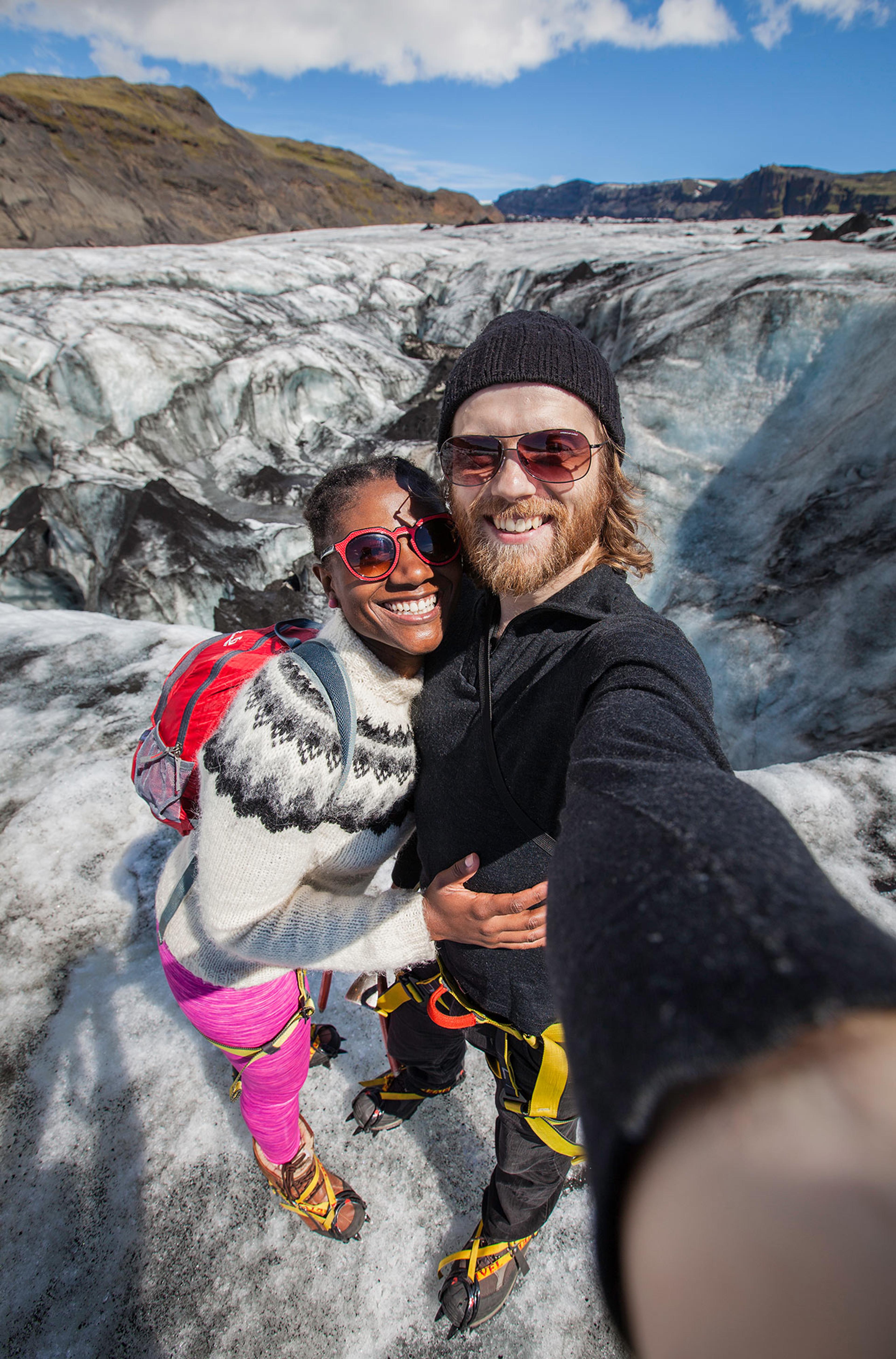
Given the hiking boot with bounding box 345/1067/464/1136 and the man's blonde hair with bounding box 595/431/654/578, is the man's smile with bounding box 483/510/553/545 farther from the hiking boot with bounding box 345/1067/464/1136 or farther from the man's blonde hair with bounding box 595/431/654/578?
the hiking boot with bounding box 345/1067/464/1136

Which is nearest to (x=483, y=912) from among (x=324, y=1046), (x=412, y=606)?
(x=412, y=606)

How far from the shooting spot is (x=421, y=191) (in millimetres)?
47656

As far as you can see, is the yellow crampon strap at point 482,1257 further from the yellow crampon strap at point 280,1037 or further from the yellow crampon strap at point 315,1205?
the yellow crampon strap at point 280,1037

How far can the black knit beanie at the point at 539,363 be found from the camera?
1522 millimetres

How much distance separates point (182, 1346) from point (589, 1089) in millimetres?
2218

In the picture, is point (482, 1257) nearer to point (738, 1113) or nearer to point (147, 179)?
point (738, 1113)

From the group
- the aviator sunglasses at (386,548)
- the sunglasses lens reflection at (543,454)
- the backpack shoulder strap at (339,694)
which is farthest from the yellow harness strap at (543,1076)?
the sunglasses lens reflection at (543,454)

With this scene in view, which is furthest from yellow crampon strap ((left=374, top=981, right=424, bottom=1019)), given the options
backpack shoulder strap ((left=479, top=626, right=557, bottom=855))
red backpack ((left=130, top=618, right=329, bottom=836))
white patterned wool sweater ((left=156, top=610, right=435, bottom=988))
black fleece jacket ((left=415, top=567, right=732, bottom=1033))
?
backpack shoulder strap ((left=479, top=626, right=557, bottom=855))

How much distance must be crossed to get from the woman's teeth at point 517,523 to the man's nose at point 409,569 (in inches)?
9.1

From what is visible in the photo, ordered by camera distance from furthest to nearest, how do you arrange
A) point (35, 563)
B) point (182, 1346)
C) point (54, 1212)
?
point (35, 563), point (54, 1212), point (182, 1346)

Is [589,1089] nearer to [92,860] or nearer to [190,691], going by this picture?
[190,691]

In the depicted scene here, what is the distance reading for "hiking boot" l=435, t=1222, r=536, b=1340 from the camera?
1.68 m

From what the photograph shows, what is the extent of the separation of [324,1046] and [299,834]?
1.63 meters

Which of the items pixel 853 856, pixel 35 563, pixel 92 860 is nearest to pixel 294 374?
pixel 35 563
